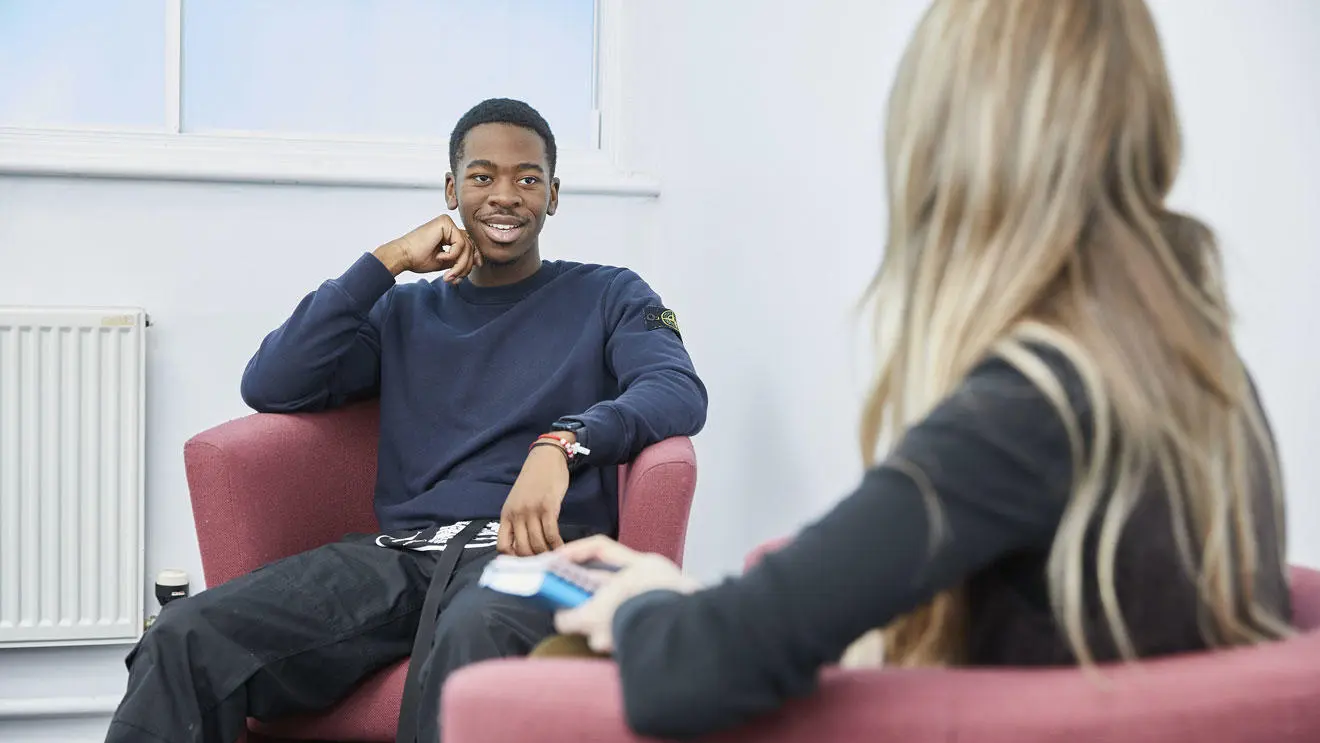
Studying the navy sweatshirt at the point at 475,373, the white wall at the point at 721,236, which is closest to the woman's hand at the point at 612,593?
the white wall at the point at 721,236

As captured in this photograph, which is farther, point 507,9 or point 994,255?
point 507,9

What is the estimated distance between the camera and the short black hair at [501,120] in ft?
7.46

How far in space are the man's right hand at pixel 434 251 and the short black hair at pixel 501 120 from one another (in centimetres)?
16

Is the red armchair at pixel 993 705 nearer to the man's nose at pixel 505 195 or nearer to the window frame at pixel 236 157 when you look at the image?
the man's nose at pixel 505 195

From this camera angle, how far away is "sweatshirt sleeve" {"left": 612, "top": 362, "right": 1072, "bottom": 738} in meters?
0.70

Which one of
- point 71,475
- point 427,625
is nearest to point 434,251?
point 427,625

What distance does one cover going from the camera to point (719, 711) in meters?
0.71

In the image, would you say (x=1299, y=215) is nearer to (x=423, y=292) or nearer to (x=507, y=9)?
(x=423, y=292)

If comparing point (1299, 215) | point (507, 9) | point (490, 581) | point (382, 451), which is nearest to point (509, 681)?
point (490, 581)

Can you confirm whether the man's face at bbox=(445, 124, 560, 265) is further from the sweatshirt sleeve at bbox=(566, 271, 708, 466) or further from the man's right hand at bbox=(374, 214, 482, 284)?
the sweatshirt sleeve at bbox=(566, 271, 708, 466)

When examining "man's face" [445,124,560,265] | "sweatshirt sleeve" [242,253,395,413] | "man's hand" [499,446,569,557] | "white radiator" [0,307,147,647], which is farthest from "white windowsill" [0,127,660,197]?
"man's hand" [499,446,569,557]

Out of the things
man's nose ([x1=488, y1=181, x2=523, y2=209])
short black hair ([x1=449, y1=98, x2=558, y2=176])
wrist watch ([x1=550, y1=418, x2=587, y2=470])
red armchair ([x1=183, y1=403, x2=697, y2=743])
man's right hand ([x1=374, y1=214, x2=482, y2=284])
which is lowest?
red armchair ([x1=183, y1=403, x2=697, y2=743])

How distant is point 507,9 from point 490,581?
240 centimetres

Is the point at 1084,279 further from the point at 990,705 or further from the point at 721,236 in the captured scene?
the point at 721,236
